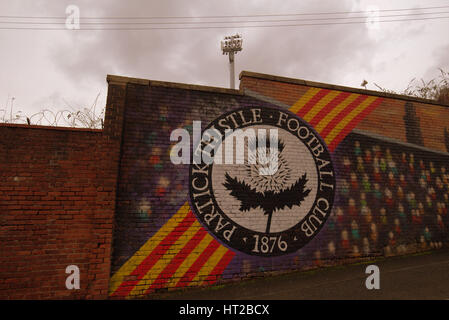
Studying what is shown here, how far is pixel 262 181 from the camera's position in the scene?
5391 millimetres

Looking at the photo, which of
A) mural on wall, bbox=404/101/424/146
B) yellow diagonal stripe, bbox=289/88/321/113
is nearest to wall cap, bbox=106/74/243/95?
yellow diagonal stripe, bbox=289/88/321/113

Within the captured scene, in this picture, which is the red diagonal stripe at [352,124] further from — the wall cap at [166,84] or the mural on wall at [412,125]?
the wall cap at [166,84]

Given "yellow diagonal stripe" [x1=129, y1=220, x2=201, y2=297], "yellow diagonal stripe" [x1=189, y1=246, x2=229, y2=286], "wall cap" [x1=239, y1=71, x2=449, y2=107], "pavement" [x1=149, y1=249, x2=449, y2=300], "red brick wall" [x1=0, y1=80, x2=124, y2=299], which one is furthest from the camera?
"wall cap" [x1=239, y1=71, x2=449, y2=107]

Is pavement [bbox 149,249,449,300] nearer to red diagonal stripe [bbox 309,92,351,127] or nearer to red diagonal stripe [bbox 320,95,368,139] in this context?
red diagonal stripe [bbox 320,95,368,139]

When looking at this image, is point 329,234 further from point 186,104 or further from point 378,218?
point 186,104

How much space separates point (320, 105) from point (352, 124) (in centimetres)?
94

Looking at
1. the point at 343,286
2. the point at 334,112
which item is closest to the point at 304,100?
the point at 334,112

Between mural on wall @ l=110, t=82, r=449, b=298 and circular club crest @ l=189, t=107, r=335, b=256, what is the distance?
0.02 meters

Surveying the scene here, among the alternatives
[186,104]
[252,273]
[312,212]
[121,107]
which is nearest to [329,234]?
[312,212]

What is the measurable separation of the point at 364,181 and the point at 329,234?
1586 millimetres

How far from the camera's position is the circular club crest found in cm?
506

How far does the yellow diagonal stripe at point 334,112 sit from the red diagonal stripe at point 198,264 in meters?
3.48

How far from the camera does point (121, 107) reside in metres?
4.99

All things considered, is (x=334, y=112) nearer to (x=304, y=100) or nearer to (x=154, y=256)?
(x=304, y=100)
